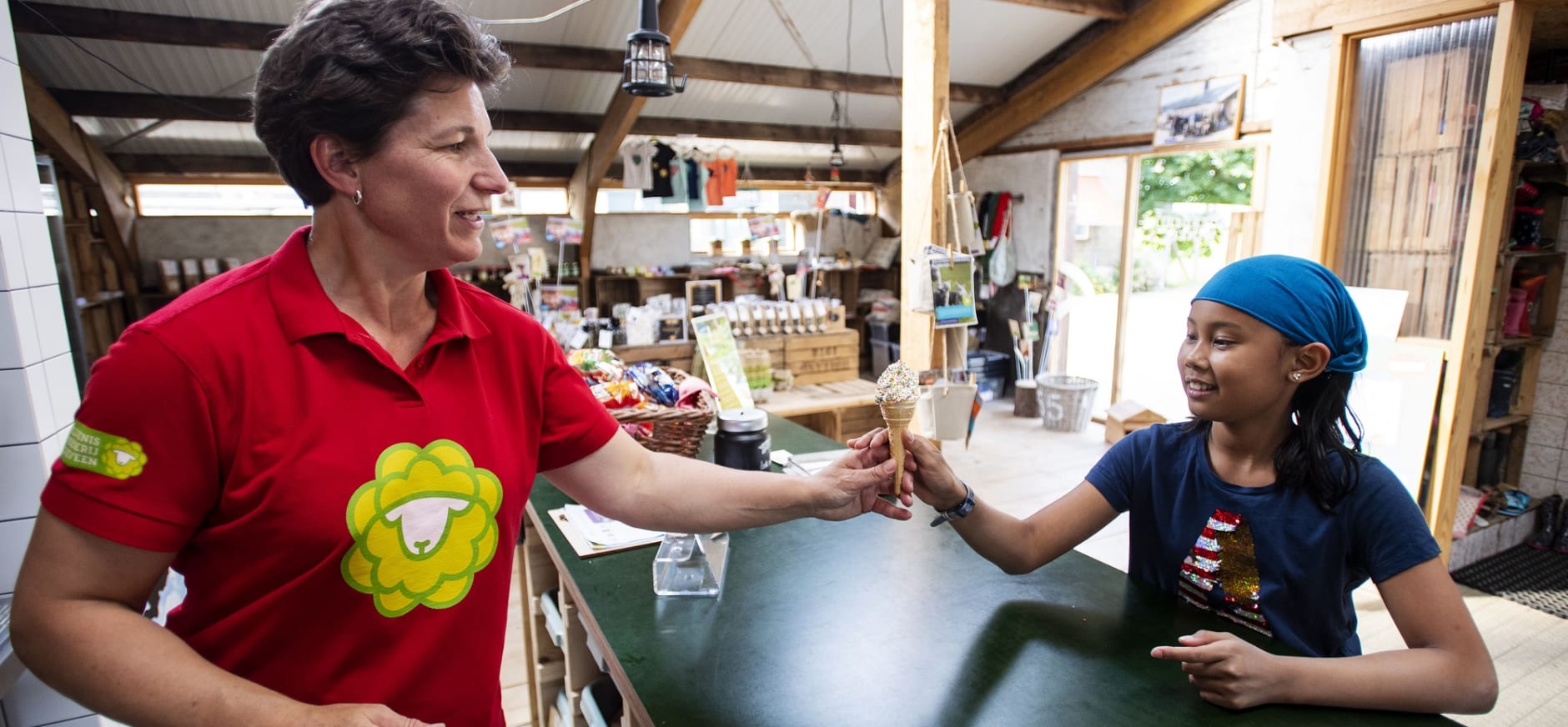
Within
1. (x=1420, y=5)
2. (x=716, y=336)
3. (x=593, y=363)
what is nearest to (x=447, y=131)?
(x=593, y=363)

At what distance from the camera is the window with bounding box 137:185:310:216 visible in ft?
23.3

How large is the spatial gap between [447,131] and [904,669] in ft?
3.16

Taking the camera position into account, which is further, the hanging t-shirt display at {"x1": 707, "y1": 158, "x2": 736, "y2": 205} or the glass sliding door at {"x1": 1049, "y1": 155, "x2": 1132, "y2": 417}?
the glass sliding door at {"x1": 1049, "y1": 155, "x2": 1132, "y2": 417}

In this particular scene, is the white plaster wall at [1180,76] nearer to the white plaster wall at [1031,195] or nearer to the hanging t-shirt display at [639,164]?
the white plaster wall at [1031,195]

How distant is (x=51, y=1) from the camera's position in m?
4.48

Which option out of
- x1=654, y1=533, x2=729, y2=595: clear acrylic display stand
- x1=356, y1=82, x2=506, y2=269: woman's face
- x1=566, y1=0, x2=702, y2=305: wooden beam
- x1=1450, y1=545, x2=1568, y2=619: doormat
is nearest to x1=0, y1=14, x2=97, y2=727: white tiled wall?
x1=356, y1=82, x2=506, y2=269: woman's face

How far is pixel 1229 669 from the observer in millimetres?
1060

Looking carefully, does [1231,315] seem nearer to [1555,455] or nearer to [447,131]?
[447,131]

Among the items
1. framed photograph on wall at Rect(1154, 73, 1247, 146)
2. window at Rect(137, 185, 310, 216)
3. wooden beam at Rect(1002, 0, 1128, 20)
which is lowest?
window at Rect(137, 185, 310, 216)

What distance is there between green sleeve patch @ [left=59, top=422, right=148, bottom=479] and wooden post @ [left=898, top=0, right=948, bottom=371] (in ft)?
8.46

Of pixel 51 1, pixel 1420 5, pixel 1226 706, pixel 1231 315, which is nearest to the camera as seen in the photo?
pixel 1226 706

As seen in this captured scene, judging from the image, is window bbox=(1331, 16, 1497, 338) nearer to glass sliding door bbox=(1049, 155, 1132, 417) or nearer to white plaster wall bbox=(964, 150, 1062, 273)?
glass sliding door bbox=(1049, 155, 1132, 417)

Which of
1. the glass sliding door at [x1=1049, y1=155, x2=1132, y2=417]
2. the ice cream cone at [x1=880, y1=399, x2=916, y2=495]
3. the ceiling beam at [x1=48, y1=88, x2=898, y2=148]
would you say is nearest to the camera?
the ice cream cone at [x1=880, y1=399, x2=916, y2=495]

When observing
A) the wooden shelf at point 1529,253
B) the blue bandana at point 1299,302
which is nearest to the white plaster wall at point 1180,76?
the wooden shelf at point 1529,253
